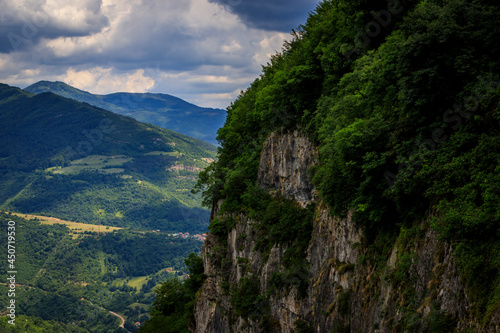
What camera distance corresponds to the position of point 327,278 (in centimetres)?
1983

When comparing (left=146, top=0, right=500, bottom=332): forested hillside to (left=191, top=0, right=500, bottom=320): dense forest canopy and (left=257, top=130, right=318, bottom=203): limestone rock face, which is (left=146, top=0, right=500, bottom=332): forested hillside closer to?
(left=191, top=0, right=500, bottom=320): dense forest canopy

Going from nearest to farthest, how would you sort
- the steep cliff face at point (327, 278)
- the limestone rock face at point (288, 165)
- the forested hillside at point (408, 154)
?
the forested hillside at point (408, 154) → the steep cliff face at point (327, 278) → the limestone rock face at point (288, 165)

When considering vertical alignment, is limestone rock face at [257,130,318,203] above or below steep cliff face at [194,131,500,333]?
above

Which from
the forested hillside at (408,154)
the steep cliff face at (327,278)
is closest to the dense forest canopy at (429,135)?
the forested hillside at (408,154)

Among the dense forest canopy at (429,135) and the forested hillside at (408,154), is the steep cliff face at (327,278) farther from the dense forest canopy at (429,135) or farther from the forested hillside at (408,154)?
the dense forest canopy at (429,135)

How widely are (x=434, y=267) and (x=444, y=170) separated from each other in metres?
2.98

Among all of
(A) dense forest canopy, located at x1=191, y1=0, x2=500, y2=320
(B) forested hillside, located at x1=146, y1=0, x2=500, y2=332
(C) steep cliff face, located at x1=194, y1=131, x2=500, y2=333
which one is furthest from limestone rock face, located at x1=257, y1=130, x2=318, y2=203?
(A) dense forest canopy, located at x1=191, y1=0, x2=500, y2=320

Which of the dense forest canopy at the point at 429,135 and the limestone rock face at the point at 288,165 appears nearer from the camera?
the dense forest canopy at the point at 429,135

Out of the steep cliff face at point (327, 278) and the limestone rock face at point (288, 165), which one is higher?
the limestone rock face at point (288, 165)

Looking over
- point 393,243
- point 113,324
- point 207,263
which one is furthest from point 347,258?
point 113,324

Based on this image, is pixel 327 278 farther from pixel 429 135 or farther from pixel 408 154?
pixel 429 135

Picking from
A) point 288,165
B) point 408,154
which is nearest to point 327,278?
point 408,154

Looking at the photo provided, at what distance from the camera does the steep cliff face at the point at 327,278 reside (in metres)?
11.7

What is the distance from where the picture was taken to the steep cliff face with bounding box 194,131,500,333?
11672mm
